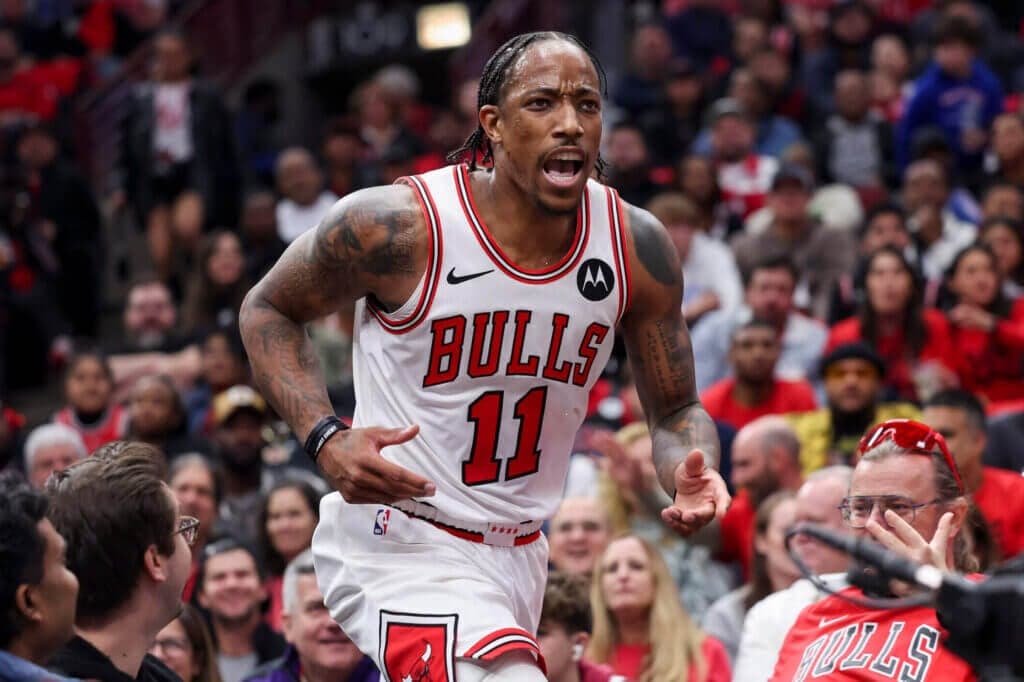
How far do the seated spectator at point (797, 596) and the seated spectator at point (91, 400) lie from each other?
17.0 feet

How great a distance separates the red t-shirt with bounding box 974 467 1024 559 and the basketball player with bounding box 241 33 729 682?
3.07m

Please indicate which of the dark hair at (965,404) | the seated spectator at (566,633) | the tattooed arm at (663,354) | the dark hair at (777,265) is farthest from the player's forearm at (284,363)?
the dark hair at (777,265)

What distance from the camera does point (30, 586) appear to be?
3432 mm

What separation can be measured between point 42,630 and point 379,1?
1559 cm

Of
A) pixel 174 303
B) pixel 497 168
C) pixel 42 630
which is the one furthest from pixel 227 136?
pixel 42 630

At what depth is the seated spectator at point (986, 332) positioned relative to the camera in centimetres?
950

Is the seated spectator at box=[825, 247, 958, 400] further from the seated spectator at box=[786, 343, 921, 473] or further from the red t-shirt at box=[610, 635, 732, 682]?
the red t-shirt at box=[610, 635, 732, 682]

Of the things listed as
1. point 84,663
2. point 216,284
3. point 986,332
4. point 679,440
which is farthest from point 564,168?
point 216,284

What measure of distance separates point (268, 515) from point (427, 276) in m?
3.63

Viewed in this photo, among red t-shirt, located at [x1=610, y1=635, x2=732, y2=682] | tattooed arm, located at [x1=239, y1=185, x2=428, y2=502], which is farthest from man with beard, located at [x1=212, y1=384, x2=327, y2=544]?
tattooed arm, located at [x1=239, y1=185, x2=428, y2=502]

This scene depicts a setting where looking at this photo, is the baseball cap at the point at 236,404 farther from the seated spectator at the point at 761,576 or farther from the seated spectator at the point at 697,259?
the seated spectator at the point at 761,576

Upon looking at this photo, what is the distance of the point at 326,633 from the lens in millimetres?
6031

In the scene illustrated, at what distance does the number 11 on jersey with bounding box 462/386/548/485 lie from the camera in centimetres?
462

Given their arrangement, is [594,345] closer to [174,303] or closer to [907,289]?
[907,289]
